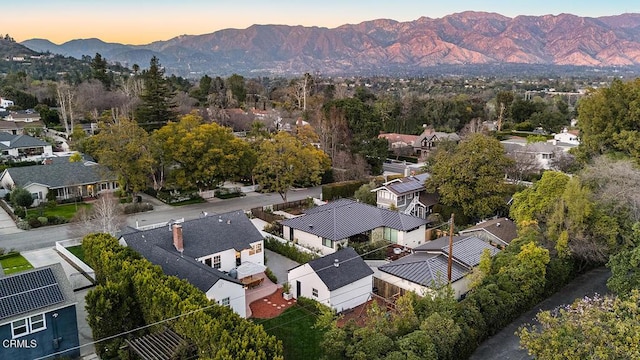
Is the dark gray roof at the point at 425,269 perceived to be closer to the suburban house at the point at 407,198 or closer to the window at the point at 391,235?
the window at the point at 391,235

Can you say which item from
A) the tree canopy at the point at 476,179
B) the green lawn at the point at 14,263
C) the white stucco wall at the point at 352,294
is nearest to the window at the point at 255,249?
the white stucco wall at the point at 352,294

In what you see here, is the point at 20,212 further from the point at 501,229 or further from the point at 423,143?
the point at 423,143

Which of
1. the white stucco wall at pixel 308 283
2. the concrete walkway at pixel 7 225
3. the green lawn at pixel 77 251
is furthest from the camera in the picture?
the concrete walkway at pixel 7 225

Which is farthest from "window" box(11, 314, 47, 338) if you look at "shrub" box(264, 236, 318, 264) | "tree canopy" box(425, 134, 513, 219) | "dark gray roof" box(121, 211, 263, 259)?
"tree canopy" box(425, 134, 513, 219)

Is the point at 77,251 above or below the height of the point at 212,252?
below

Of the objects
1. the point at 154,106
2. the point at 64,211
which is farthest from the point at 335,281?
the point at 154,106

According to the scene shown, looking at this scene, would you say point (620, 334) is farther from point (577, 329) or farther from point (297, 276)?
point (297, 276)
